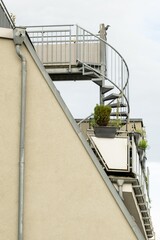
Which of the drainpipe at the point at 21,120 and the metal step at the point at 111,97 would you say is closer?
the drainpipe at the point at 21,120

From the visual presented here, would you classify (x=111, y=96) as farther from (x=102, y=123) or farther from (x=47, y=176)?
(x=47, y=176)

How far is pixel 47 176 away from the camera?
984 cm

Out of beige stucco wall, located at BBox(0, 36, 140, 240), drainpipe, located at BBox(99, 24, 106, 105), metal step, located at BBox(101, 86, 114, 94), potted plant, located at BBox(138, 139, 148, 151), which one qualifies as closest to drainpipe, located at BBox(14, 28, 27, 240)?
beige stucco wall, located at BBox(0, 36, 140, 240)

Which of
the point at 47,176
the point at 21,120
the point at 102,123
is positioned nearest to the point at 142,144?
the point at 102,123

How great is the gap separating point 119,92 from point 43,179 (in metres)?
8.15

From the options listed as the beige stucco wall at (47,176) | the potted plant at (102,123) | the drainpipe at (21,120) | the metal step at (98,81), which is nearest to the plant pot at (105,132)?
the potted plant at (102,123)

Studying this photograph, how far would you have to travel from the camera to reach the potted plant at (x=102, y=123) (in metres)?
13.3

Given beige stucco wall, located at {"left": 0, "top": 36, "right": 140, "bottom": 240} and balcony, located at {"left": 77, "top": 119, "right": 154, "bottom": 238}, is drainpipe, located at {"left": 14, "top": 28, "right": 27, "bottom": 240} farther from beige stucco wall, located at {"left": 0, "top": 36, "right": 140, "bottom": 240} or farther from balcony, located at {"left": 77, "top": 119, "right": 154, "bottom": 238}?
balcony, located at {"left": 77, "top": 119, "right": 154, "bottom": 238}

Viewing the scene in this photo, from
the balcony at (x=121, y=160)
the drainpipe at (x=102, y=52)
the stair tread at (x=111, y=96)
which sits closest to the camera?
the balcony at (x=121, y=160)

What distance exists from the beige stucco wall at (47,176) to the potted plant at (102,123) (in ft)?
10.9

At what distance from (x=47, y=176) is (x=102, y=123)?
159 inches

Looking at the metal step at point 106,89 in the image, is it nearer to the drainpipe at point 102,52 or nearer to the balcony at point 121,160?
the drainpipe at point 102,52

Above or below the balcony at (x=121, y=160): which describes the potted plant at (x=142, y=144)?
above

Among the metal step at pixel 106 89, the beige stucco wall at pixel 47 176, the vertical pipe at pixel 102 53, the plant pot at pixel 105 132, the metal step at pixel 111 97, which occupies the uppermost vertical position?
the vertical pipe at pixel 102 53
